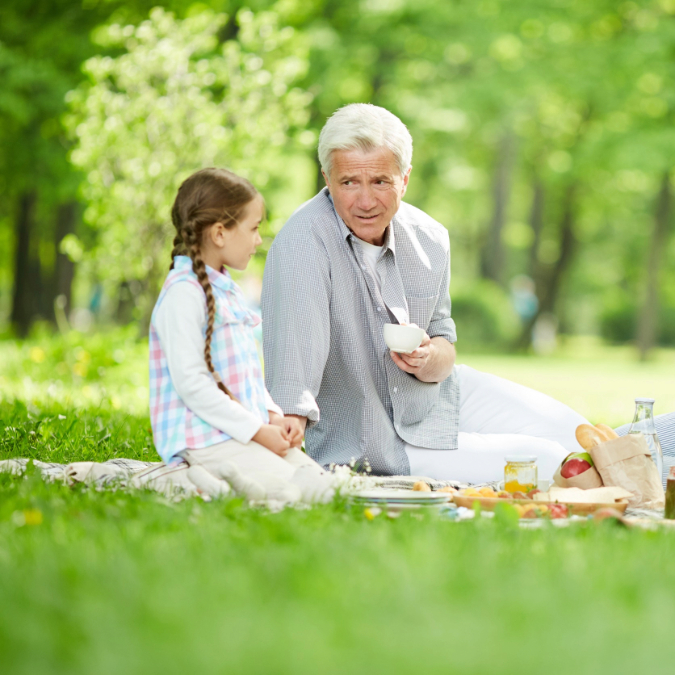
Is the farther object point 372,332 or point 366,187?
point 372,332

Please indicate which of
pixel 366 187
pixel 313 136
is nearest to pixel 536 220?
pixel 313 136

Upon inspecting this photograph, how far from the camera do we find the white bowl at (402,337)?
13.1 feet

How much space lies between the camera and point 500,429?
4898 millimetres

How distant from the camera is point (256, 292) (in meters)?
20.4

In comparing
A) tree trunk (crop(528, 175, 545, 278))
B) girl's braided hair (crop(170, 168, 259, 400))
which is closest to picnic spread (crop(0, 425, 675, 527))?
girl's braided hair (crop(170, 168, 259, 400))

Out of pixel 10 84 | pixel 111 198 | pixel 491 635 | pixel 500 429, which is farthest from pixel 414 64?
pixel 491 635

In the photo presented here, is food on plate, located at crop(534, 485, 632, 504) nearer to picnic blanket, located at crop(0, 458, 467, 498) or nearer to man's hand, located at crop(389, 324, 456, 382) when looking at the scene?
picnic blanket, located at crop(0, 458, 467, 498)

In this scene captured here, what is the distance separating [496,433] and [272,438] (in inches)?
62.3

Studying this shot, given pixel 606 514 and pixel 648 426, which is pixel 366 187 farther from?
pixel 606 514

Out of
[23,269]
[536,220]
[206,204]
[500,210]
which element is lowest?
[206,204]

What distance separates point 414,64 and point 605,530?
16415mm

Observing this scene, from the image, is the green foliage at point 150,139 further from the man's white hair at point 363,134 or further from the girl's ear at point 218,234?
the girl's ear at point 218,234

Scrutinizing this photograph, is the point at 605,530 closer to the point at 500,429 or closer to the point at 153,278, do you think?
the point at 500,429

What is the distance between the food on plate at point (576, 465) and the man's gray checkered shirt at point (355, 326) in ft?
2.10
